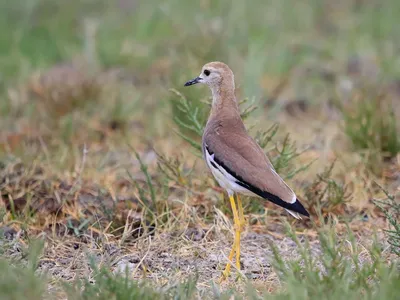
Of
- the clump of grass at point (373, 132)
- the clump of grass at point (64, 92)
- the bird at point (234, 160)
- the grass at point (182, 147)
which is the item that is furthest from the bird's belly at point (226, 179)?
the clump of grass at point (64, 92)

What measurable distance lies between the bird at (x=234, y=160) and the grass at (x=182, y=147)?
0.68 feet

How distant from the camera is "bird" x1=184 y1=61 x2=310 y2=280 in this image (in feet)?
13.6

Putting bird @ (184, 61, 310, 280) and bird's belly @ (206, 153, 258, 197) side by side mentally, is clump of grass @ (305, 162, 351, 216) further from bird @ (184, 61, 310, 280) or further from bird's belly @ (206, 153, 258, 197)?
bird's belly @ (206, 153, 258, 197)

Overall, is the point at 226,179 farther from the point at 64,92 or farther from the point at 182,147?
the point at 64,92

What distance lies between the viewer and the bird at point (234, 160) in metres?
4.15

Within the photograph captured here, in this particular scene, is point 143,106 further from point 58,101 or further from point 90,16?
point 90,16

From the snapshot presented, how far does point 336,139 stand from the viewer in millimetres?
6910

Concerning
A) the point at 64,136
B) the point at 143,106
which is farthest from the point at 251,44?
the point at 64,136

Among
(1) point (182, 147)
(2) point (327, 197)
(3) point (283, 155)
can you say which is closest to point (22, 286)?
(3) point (283, 155)

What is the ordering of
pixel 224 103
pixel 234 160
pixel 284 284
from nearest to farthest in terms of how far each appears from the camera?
pixel 284 284 → pixel 234 160 → pixel 224 103

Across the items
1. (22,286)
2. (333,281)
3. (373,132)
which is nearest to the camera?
(22,286)

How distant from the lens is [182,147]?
674cm

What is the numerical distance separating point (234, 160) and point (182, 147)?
2442 millimetres

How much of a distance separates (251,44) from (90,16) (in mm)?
2979
